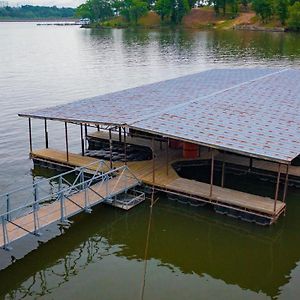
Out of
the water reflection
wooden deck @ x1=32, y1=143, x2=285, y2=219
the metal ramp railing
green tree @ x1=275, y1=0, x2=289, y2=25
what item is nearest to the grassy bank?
green tree @ x1=275, y1=0, x2=289, y2=25

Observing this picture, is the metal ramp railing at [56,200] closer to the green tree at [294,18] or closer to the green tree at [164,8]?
the green tree at [294,18]

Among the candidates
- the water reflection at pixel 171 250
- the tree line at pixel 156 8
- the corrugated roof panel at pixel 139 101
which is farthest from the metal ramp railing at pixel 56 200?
the tree line at pixel 156 8

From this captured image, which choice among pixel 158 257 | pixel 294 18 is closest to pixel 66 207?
pixel 158 257

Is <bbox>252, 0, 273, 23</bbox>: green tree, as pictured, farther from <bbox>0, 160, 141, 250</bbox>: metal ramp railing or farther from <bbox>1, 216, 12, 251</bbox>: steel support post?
<bbox>1, 216, 12, 251</bbox>: steel support post


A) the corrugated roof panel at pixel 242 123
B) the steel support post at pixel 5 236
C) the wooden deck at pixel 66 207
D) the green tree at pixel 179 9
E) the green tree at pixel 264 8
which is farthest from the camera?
the green tree at pixel 179 9

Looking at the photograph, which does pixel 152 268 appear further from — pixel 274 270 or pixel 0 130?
pixel 0 130
